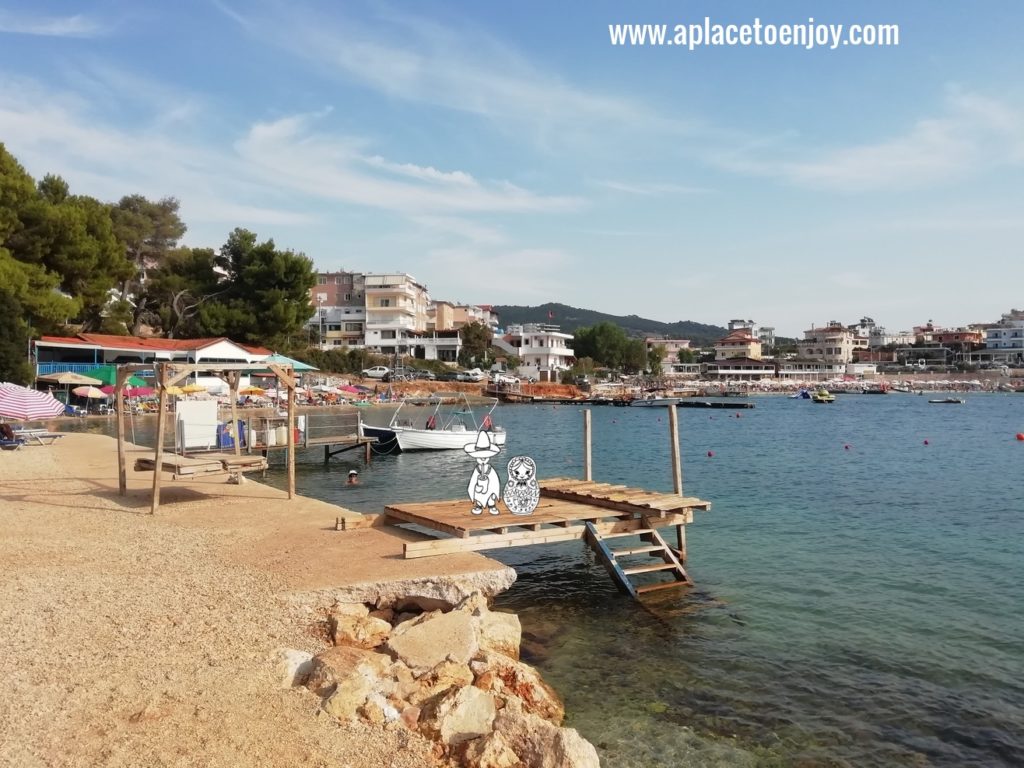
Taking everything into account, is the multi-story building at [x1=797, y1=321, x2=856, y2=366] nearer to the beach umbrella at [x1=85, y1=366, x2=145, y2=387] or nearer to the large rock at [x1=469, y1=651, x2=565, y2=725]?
the beach umbrella at [x1=85, y1=366, x2=145, y2=387]

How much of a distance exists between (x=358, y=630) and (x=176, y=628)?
197 cm

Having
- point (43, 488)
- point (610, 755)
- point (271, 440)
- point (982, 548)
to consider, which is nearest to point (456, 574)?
point (610, 755)

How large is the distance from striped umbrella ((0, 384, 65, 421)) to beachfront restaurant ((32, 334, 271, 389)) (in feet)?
86.8

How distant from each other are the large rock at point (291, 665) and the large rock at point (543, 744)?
195cm

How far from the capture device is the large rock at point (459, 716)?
6.74m

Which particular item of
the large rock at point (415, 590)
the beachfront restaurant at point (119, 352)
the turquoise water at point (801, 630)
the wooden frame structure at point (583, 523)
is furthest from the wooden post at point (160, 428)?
the beachfront restaurant at point (119, 352)

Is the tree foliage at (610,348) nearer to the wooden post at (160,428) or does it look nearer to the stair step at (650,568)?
the wooden post at (160,428)

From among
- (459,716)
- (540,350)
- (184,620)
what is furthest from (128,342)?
(540,350)

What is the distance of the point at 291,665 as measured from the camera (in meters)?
7.43

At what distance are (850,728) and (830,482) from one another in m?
21.3

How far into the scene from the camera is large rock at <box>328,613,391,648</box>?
8.84 meters

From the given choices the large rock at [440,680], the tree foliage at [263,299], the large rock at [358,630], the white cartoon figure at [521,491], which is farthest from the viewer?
the tree foliage at [263,299]

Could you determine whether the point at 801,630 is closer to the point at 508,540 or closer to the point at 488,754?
the point at 508,540

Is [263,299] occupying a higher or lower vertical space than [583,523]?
higher
